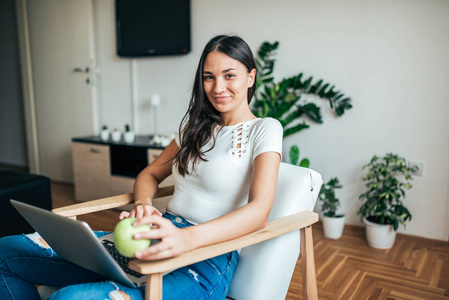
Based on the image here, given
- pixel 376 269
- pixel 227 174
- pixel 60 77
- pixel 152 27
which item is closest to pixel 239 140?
pixel 227 174

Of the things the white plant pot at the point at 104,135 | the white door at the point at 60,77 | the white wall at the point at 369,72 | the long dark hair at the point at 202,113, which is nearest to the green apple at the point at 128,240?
the long dark hair at the point at 202,113

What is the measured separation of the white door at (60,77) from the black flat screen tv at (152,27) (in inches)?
16.1

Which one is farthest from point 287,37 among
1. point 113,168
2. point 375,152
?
point 113,168

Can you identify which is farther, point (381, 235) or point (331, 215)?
point (331, 215)

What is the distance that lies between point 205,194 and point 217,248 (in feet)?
1.14

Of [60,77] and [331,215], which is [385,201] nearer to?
[331,215]

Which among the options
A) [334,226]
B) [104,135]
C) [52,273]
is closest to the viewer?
[52,273]

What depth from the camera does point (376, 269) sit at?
2223mm

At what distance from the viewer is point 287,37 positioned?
9.69 feet

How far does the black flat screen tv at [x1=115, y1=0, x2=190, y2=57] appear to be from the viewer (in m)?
3.35

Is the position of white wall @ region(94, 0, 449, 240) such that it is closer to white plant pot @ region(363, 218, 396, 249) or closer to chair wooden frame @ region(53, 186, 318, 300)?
white plant pot @ region(363, 218, 396, 249)

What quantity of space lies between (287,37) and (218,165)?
201 centimetres

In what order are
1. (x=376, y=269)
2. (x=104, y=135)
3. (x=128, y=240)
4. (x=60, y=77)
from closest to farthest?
(x=128, y=240) → (x=376, y=269) → (x=104, y=135) → (x=60, y=77)

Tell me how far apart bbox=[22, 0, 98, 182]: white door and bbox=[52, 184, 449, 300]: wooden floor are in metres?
1.66
